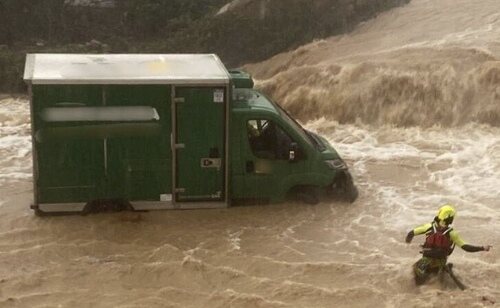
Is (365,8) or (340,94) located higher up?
(365,8)

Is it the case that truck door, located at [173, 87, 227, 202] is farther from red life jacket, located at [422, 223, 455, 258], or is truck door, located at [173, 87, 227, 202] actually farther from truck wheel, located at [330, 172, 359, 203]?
red life jacket, located at [422, 223, 455, 258]

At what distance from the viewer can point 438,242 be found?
9445mm

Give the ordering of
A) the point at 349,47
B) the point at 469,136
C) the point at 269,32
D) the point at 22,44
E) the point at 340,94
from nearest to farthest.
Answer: the point at 469,136 < the point at 340,94 < the point at 349,47 < the point at 269,32 < the point at 22,44

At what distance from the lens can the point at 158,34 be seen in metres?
33.0

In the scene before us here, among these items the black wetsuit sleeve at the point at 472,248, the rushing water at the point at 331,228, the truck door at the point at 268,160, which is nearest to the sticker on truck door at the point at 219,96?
the truck door at the point at 268,160

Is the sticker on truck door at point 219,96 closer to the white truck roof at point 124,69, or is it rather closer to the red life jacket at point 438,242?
the white truck roof at point 124,69

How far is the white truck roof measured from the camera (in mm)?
11227

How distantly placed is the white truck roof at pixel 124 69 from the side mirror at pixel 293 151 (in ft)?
4.98

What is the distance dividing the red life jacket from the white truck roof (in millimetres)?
3900

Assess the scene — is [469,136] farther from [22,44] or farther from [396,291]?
[22,44]

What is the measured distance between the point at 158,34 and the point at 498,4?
1456 centimetres

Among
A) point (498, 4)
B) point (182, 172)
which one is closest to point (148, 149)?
point (182, 172)

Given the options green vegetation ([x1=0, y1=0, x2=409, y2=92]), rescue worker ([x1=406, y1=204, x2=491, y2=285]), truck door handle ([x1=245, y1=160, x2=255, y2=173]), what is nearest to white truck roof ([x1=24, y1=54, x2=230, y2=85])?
truck door handle ([x1=245, y1=160, x2=255, y2=173])

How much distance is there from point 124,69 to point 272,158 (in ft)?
8.97
